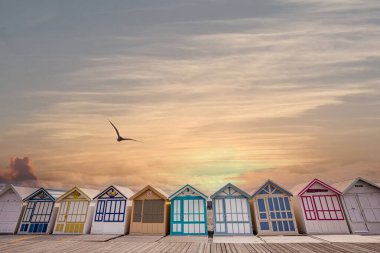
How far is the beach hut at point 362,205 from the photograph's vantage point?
17.2 m

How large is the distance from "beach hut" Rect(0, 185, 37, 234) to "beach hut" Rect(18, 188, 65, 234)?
1.67 feet

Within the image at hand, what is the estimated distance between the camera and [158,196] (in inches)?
790

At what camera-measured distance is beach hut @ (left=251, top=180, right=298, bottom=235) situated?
17625 mm

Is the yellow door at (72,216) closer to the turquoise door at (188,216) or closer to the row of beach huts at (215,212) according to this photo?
the row of beach huts at (215,212)

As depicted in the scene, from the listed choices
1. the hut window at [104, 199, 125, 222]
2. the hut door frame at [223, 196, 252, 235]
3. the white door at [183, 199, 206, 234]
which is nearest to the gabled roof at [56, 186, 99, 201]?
the hut window at [104, 199, 125, 222]

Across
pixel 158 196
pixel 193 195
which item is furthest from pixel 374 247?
pixel 158 196

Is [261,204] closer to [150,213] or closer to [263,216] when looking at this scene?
[263,216]

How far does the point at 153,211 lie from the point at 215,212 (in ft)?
18.7

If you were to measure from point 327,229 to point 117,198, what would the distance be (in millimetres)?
18825

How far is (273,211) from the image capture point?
18219 millimetres

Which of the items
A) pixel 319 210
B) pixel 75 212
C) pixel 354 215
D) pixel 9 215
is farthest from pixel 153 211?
pixel 354 215

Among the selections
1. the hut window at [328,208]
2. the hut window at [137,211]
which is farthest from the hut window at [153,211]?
the hut window at [328,208]

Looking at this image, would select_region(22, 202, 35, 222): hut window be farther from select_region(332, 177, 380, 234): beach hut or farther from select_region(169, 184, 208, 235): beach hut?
select_region(332, 177, 380, 234): beach hut

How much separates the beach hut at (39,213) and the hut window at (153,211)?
10.2 metres
